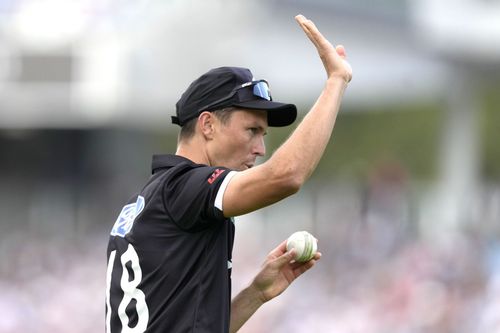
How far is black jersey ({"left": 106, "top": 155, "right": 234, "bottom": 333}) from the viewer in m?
4.56

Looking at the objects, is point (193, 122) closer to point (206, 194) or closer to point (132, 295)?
point (206, 194)

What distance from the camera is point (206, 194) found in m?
4.45

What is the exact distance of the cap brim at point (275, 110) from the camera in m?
4.75

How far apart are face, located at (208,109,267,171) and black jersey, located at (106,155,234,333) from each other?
174 millimetres

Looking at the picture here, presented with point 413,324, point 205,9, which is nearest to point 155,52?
point 205,9

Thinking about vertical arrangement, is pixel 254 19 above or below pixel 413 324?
above

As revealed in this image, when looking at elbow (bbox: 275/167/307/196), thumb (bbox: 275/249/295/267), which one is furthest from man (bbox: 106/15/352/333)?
thumb (bbox: 275/249/295/267)

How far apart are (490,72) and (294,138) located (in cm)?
1994

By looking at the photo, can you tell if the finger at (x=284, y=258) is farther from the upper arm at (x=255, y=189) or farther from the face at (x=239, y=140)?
the upper arm at (x=255, y=189)

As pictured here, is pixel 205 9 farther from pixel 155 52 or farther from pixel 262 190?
pixel 262 190

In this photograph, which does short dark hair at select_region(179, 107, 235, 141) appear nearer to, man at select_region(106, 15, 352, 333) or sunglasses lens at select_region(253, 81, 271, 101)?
man at select_region(106, 15, 352, 333)

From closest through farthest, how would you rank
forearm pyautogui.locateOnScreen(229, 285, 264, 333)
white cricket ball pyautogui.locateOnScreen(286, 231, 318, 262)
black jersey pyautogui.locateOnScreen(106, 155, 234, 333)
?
1. black jersey pyautogui.locateOnScreen(106, 155, 234, 333)
2. white cricket ball pyautogui.locateOnScreen(286, 231, 318, 262)
3. forearm pyautogui.locateOnScreen(229, 285, 264, 333)

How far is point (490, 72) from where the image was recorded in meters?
23.7

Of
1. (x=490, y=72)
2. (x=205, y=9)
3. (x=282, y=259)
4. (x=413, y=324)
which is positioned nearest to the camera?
(x=282, y=259)
